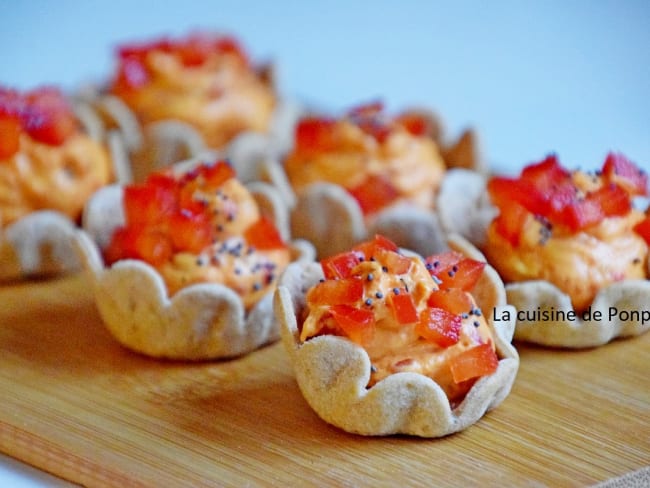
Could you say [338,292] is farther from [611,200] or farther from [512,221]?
[611,200]

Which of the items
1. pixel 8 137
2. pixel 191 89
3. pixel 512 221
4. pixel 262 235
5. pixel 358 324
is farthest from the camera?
pixel 191 89

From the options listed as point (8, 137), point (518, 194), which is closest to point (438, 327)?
point (518, 194)

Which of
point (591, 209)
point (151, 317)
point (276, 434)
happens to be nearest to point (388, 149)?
point (591, 209)

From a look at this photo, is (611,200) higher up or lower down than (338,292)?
higher up

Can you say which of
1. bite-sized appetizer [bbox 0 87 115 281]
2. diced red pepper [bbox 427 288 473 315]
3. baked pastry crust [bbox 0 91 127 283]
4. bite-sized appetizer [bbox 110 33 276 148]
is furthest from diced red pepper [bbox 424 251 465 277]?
bite-sized appetizer [bbox 110 33 276 148]

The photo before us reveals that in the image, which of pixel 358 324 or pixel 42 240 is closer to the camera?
pixel 358 324

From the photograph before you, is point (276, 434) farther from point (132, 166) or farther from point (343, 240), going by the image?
point (132, 166)

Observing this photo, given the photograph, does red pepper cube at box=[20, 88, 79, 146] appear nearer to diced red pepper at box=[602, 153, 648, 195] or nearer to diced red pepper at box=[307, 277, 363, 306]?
diced red pepper at box=[307, 277, 363, 306]
